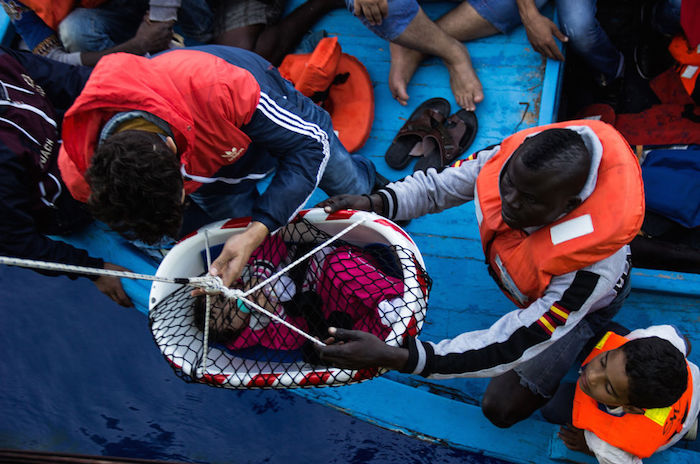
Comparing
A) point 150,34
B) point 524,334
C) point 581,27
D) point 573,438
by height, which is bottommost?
point 573,438

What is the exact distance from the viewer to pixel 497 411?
1587mm

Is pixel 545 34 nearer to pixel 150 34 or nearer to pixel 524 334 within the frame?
pixel 524 334

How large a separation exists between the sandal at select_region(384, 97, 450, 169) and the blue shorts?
355 mm

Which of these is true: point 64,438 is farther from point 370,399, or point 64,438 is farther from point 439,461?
point 439,461

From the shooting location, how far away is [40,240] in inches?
65.8

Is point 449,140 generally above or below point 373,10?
below

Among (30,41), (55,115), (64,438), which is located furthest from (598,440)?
(30,41)

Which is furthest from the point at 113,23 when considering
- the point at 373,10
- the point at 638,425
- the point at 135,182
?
the point at 638,425

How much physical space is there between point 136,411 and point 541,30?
2171 millimetres

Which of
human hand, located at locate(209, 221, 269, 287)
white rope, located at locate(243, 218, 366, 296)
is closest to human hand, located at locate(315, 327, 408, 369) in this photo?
white rope, located at locate(243, 218, 366, 296)

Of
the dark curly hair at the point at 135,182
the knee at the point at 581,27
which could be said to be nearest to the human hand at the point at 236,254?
the dark curly hair at the point at 135,182

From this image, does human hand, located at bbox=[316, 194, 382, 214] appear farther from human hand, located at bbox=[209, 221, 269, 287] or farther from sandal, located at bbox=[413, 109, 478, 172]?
sandal, located at bbox=[413, 109, 478, 172]

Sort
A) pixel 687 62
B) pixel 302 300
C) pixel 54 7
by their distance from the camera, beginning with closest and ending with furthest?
pixel 302 300 < pixel 687 62 < pixel 54 7

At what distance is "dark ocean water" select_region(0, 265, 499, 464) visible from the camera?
1.69m
